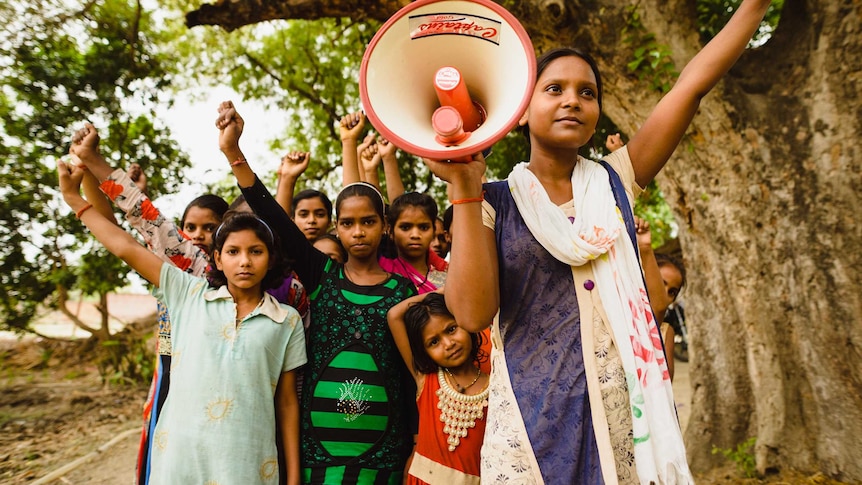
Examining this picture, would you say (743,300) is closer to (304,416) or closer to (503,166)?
(304,416)

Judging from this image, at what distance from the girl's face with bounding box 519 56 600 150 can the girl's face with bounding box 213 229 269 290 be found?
109 centimetres

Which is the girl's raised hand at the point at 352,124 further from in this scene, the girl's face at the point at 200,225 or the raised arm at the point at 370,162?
the girl's face at the point at 200,225

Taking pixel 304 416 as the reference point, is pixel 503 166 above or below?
above

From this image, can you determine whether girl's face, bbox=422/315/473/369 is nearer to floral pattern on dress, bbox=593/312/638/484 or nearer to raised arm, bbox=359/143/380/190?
floral pattern on dress, bbox=593/312/638/484

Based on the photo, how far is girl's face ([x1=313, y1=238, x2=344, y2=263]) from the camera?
8.62ft

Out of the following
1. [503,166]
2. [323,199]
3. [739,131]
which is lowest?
[323,199]

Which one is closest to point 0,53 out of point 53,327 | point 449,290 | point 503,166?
point 503,166

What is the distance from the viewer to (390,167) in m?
2.80

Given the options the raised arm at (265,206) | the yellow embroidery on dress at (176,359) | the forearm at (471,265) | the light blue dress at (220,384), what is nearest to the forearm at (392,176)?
the raised arm at (265,206)

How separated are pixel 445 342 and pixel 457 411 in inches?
9.7

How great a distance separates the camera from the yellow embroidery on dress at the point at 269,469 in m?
1.79

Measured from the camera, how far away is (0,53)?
546 cm

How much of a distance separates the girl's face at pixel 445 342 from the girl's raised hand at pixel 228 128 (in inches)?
35.9

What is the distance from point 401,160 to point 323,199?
462cm
